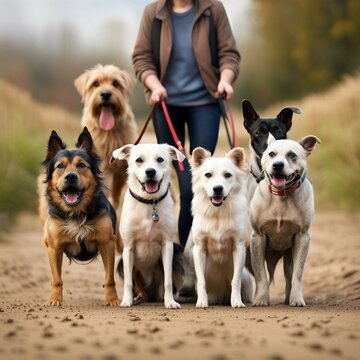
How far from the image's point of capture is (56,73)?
81.5 ft

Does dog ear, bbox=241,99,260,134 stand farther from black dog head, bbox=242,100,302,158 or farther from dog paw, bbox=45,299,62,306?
dog paw, bbox=45,299,62,306

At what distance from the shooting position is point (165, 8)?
6898mm

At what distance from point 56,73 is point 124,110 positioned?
1780cm

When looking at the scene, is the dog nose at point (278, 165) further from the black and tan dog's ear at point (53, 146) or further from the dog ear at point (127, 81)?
the dog ear at point (127, 81)

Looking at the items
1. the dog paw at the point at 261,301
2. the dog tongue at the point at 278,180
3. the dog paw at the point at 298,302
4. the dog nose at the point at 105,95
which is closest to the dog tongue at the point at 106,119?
the dog nose at the point at 105,95

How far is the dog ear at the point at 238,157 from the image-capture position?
5.99 m

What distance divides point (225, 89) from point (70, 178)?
1.53 metres

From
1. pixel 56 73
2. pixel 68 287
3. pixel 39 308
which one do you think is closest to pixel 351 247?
pixel 68 287

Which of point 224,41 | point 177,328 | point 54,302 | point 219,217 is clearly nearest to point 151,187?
point 219,217

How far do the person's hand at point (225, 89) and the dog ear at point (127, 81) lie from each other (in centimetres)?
113

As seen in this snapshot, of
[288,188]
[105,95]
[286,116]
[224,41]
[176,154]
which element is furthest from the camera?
[105,95]

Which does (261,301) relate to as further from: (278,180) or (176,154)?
(176,154)

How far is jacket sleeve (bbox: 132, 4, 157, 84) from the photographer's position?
273 inches

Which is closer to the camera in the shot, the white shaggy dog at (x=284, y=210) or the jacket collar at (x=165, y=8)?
the white shaggy dog at (x=284, y=210)
